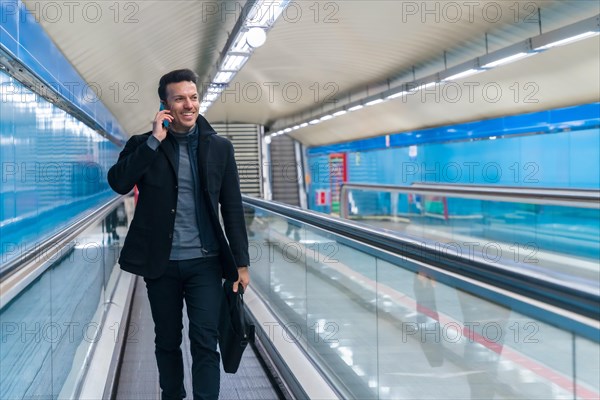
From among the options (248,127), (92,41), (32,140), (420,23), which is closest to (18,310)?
(32,140)

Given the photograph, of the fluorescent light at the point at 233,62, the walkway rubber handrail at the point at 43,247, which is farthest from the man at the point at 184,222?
the fluorescent light at the point at 233,62

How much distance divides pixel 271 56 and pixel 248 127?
13.8 m

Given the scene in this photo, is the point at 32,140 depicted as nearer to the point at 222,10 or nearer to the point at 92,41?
the point at 92,41

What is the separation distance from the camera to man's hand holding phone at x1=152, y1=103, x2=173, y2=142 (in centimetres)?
273

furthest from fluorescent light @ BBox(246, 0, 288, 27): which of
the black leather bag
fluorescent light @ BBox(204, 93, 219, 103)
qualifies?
fluorescent light @ BBox(204, 93, 219, 103)

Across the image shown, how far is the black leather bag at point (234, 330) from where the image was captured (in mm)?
2910

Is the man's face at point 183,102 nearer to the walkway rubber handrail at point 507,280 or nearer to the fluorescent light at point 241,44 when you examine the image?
the walkway rubber handrail at point 507,280

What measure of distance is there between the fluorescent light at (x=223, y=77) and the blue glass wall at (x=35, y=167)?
268 centimetres

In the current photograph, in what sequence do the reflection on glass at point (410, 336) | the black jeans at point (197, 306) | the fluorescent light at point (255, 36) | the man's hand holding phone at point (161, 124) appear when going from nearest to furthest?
the reflection on glass at point (410, 336)
the man's hand holding phone at point (161, 124)
the black jeans at point (197, 306)
the fluorescent light at point (255, 36)

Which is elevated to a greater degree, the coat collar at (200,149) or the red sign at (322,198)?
the coat collar at (200,149)

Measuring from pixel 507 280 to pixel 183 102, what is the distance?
158cm

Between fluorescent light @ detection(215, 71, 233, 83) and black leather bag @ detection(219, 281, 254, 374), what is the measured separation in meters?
8.05

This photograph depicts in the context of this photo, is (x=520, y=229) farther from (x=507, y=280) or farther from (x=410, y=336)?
(x=507, y=280)

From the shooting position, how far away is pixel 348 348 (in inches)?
130
